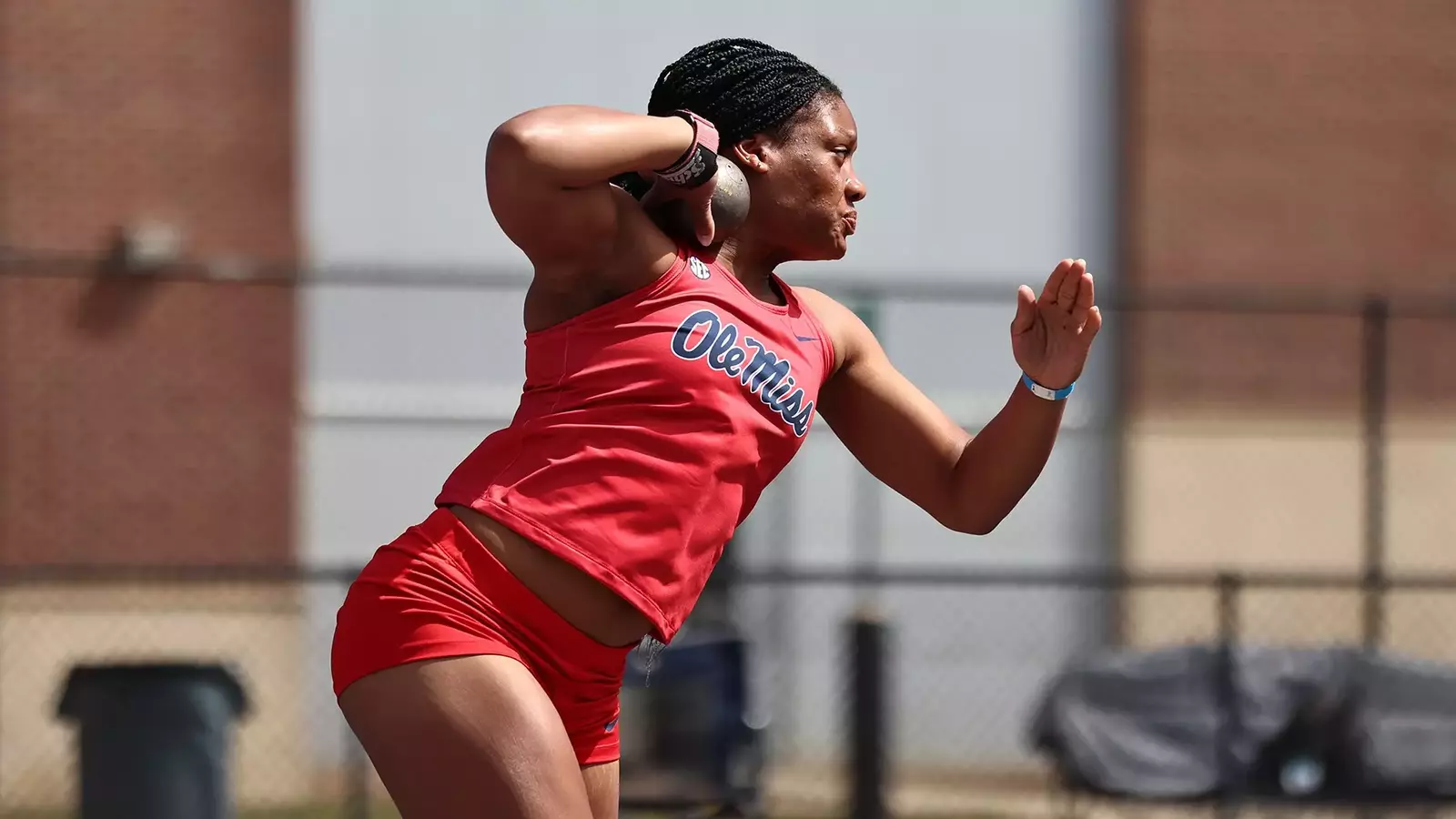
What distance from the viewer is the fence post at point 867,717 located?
744 cm

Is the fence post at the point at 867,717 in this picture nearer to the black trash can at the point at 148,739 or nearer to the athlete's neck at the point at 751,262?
the black trash can at the point at 148,739

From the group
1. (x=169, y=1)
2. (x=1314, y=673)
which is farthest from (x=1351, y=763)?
(x=169, y=1)

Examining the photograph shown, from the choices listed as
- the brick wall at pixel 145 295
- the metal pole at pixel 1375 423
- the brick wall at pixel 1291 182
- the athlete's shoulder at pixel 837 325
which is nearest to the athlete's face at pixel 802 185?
the athlete's shoulder at pixel 837 325

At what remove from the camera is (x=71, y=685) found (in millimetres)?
6789

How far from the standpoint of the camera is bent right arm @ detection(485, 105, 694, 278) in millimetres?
2586

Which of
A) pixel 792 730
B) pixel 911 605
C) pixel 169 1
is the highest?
pixel 169 1

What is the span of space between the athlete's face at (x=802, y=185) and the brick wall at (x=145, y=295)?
6208 mm

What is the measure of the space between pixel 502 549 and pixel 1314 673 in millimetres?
6808

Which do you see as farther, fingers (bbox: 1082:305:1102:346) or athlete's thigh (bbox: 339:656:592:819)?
fingers (bbox: 1082:305:1102:346)

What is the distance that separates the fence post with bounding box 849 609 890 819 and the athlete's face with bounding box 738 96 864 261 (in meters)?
4.48

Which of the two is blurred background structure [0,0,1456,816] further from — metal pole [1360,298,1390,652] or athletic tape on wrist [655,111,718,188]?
athletic tape on wrist [655,111,718,188]

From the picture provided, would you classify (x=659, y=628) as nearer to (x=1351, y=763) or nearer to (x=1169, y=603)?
(x=1351, y=763)

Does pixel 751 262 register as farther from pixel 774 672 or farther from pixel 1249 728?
pixel 774 672

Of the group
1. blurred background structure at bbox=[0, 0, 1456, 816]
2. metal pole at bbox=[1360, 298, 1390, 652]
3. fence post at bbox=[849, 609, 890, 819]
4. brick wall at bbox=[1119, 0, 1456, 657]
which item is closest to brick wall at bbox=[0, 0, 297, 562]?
blurred background structure at bbox=[0, 0, 1456, 816]
